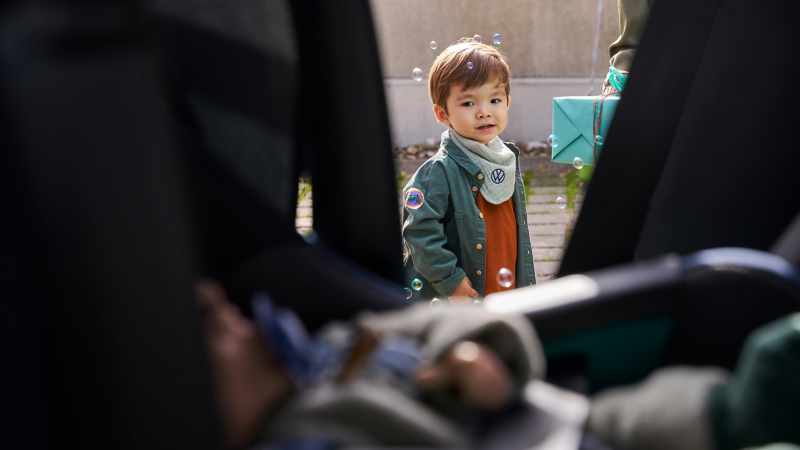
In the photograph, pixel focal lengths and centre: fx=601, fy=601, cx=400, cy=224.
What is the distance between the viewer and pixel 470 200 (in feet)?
5.15

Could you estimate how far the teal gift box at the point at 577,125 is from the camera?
80.4 inches

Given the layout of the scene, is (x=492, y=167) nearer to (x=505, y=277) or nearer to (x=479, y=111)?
(x=479, y=111)

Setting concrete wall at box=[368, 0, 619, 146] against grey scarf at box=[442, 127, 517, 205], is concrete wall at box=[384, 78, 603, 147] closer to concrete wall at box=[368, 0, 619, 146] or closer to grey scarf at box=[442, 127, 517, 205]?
concrete wall at box=[368, 0, 619, 146]

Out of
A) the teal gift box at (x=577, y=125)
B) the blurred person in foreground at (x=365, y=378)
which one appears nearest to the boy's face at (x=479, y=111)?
the teal gift box at (x=577, y=125)

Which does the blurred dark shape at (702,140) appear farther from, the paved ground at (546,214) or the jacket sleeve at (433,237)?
the paved ground at (546,214)

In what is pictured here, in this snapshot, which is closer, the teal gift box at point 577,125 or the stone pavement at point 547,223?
the teal gift box at point 577,125

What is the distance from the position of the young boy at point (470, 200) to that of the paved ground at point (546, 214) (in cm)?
55

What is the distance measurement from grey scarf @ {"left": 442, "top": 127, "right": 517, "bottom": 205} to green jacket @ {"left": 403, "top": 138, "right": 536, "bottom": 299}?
2 cm

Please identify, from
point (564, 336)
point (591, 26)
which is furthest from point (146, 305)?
point (591, 26)

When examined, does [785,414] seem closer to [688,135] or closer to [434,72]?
[688,135]

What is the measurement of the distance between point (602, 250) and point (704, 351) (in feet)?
0.79

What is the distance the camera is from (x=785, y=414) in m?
0.56

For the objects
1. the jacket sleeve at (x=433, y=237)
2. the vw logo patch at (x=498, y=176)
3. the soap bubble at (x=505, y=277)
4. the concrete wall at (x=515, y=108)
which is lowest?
the concrete wall at (x=515, y=108)

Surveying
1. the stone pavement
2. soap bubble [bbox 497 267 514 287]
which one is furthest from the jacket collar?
the stone pavement
